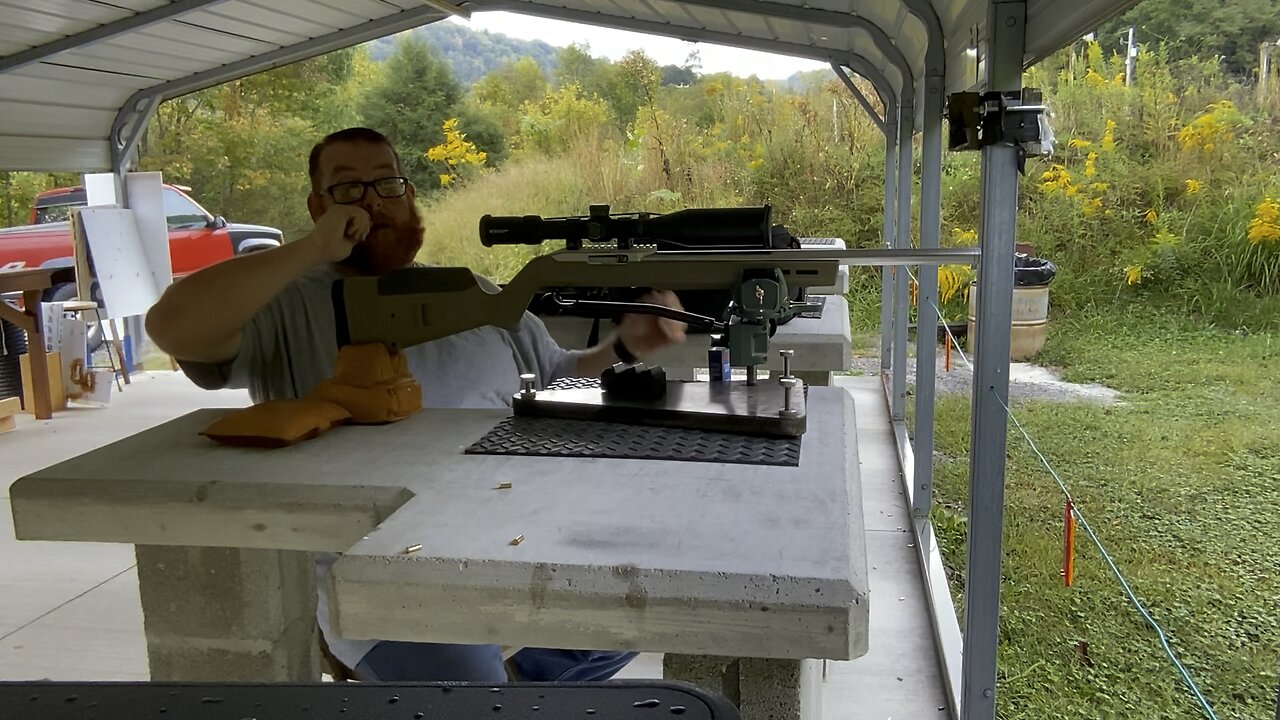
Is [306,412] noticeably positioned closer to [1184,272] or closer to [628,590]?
[628,590]

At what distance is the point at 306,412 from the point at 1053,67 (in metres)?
8.05

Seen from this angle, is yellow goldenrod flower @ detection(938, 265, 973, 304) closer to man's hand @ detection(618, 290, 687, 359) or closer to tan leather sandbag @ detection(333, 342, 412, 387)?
man's hand @ detection(618, 290, 687, 359)

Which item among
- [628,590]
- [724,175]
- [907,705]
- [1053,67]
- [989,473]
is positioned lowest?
[907,705]

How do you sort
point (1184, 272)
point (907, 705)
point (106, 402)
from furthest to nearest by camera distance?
point (106, 402) < point (1184, 272) < point (907, 705)

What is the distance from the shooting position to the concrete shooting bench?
0.92m

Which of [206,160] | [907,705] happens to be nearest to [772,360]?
[907,705]

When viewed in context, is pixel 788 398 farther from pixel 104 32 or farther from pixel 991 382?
pixel 104 32

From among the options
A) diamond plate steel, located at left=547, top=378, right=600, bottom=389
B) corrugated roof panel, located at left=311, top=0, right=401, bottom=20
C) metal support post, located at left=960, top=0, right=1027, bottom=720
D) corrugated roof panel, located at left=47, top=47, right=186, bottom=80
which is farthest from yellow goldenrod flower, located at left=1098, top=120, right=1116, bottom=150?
corrugated roof panel, located at left=47, top=47, right=186, bottom=80

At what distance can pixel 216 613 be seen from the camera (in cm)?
156

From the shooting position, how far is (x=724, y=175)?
36.2ft

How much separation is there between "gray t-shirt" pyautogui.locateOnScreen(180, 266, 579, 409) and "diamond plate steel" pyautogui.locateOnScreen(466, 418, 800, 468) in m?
0.44

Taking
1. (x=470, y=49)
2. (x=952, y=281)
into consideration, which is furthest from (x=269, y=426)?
(x=470, y=49)

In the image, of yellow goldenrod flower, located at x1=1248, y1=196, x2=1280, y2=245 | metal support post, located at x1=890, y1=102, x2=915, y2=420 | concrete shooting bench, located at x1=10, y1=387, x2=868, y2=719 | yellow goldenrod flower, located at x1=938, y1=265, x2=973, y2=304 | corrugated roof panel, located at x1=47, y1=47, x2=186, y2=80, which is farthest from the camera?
yellow goldenrod flower, located at x1=938, y1=265, x2=973, y2=304

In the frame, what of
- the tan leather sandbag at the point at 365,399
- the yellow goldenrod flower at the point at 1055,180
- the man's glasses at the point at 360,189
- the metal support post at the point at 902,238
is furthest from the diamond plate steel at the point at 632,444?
the yellow goldenrod flower at the point at 1055,180
